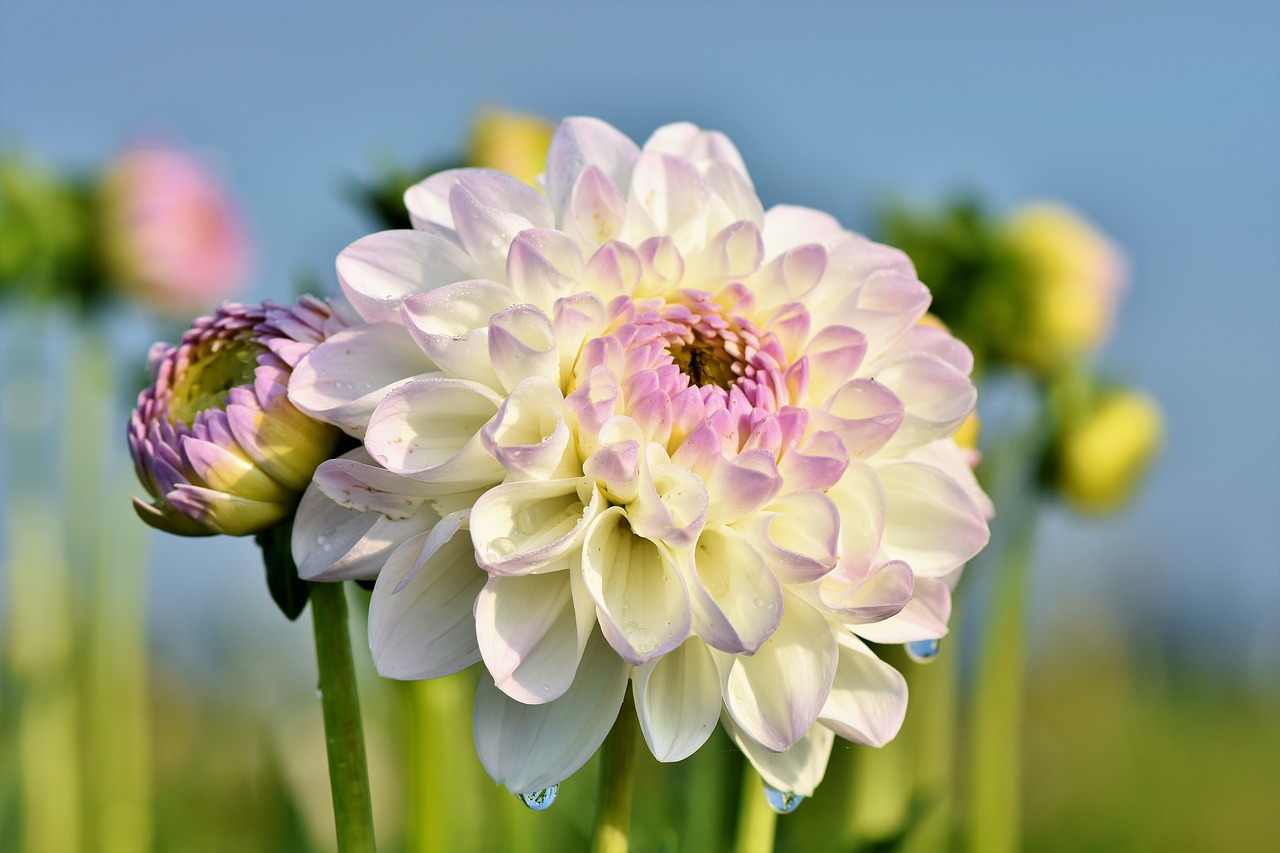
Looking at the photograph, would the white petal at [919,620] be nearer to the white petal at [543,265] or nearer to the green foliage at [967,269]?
the white petal at [543,265]

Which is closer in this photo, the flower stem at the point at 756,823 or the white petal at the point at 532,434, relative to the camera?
the white petal at the point at 532,434

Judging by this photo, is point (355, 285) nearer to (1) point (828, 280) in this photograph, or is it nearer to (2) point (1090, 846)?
(1) point (828, 280)

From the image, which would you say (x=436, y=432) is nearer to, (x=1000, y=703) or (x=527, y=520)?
(x=527, y=520)

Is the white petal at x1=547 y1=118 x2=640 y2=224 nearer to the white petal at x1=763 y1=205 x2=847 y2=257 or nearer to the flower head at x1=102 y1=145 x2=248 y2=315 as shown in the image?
the white petal at x1=763 y1=205 x2=847 y2=257

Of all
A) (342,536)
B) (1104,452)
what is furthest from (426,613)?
(1104,452)

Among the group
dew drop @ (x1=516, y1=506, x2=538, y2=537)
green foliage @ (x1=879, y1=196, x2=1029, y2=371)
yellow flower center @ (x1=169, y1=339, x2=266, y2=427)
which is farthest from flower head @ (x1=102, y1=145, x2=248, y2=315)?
dew drop @ (x1=516, y1=506, x2=538, y2=537)

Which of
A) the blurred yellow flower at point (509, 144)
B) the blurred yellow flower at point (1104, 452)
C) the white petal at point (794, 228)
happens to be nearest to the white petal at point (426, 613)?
the white petal at point (794, 228)
